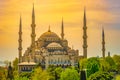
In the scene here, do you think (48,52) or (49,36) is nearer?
(48,52)

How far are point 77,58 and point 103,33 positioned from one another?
9.37m

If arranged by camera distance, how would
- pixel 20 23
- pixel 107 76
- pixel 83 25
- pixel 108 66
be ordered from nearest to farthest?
1. pixel 107 76
2. pixel 108 66
3. pixel 83 25
4. pixel 20 23

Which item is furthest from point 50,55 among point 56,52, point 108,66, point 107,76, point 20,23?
point 107,76

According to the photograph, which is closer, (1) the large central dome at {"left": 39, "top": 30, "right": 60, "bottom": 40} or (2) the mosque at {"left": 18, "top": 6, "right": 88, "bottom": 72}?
(2) the mosque at {"left": 18, "top": 6, "right": 88, "bottom": 72}

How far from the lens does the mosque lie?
291 feet

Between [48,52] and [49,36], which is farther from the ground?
[49,36]

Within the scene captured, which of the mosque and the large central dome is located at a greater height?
the large central dome

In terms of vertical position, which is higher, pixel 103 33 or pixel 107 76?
pixel 103 33

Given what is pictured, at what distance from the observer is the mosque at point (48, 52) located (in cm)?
8881

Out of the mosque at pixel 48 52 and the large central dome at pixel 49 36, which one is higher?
the large central dome at pixel 49 36

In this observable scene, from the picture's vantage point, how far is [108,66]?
71250mm

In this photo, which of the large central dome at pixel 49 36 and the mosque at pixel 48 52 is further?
the large central dome at pixel 49 36

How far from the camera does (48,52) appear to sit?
97000mm

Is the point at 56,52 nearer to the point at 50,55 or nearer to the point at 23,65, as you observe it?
the point at 50,55
